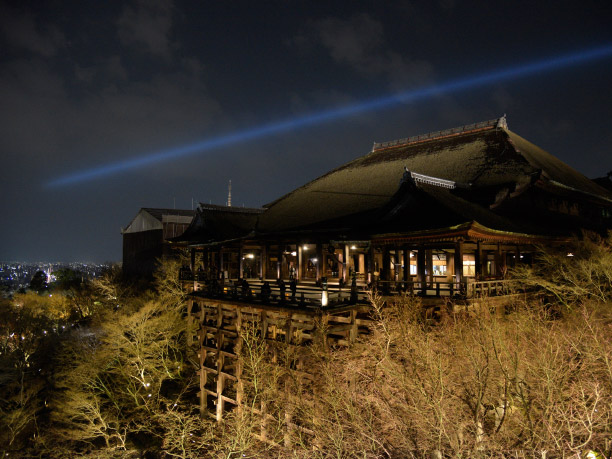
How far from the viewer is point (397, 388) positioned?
1275 centimetres

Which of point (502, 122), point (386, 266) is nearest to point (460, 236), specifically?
point (386, 266)

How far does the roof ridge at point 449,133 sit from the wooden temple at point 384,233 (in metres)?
0.08

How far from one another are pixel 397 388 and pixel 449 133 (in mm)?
22234

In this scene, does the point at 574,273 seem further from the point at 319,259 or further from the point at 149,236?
the point at 149,236

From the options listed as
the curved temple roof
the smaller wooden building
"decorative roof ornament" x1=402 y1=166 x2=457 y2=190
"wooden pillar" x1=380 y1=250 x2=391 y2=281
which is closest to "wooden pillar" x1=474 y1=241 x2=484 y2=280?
the curved temple roof

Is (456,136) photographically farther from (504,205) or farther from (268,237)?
(268,237)

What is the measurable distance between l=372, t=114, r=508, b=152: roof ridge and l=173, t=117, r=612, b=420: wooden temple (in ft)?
0.27

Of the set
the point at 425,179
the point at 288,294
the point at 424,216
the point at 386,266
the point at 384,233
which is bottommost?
the point at 288,294

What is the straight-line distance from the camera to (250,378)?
16.6 m

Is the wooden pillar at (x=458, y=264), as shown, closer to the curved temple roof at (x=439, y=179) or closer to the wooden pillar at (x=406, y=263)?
the curved temple roof at (x=439, y=179)

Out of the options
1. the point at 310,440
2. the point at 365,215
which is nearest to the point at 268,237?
the point at 365,215

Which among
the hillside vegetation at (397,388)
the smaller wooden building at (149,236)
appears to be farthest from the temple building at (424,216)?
the smaller wooden building at (149,236)

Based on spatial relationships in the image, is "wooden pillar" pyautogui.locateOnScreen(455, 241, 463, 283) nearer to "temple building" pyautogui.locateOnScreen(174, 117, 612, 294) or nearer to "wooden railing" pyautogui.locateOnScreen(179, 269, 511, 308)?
"temple building" pyautogui.locateOnScreen(174, 117, 612, 294)

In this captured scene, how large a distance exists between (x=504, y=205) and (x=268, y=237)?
13613mm
